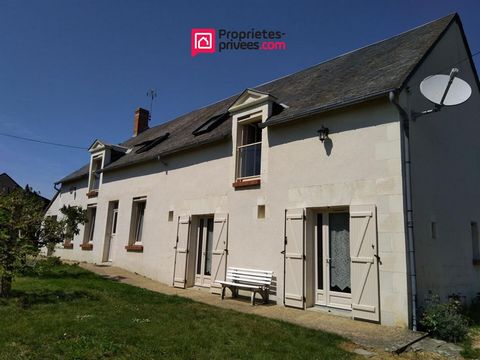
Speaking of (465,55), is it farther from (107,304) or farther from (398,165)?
(107,304)

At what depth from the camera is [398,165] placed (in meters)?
6.63

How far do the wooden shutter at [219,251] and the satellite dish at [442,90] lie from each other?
17.4 feet

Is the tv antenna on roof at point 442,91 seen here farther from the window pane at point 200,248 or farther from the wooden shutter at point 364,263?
the window pane at point 200,248

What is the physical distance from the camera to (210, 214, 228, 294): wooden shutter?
30.9 ft

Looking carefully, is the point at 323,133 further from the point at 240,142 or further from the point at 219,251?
the point at 219,251

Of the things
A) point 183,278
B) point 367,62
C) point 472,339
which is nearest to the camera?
point 472,339

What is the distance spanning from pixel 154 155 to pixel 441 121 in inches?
326

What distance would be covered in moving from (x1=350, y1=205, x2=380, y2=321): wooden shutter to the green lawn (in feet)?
4.19

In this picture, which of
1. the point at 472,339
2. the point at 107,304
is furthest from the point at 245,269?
the point at 472,339

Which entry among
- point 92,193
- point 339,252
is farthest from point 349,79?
point 92,193

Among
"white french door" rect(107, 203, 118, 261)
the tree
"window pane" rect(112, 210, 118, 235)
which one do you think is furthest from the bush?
"window pane" rect(112, 210, 118, 235)

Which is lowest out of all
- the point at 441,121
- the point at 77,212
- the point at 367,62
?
the point at 77,212

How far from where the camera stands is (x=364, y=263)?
671 cm

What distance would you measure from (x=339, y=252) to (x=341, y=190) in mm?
1218
